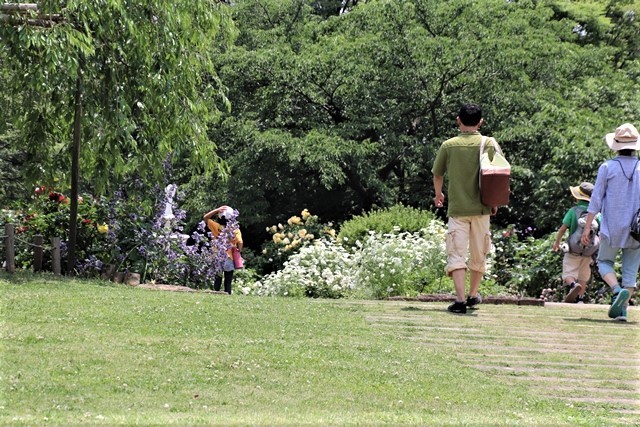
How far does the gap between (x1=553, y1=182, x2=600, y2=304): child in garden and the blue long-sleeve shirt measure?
2123 mm

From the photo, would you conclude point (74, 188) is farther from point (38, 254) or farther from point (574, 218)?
point (574, 218)

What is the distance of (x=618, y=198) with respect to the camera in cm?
988

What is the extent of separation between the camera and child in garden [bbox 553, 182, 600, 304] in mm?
12367

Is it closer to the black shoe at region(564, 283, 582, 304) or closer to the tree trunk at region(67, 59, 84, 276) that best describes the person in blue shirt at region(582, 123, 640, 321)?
the black shoe at region(564, 283, 582, 304)

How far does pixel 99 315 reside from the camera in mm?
8133

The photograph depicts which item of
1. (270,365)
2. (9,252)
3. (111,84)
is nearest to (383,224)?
(111,84)

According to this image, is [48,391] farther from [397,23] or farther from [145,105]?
[397,23]

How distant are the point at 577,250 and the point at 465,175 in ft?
11.8

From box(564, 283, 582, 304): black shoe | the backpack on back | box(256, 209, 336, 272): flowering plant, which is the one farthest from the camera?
box(256, 209, 336, 272): flowering plant

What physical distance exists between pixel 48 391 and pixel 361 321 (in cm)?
412

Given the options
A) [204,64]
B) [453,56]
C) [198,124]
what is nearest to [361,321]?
[198,124]

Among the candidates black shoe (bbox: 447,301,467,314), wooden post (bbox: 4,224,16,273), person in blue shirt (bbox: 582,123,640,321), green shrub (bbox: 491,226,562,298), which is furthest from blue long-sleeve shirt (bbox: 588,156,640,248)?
wooden post (bbox: 4,224,16,273)

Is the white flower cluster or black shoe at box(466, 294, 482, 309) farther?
the white flower cluster

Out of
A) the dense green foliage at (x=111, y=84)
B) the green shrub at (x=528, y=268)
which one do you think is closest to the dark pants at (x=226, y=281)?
the dense green foliage at (x=111, y=84)
